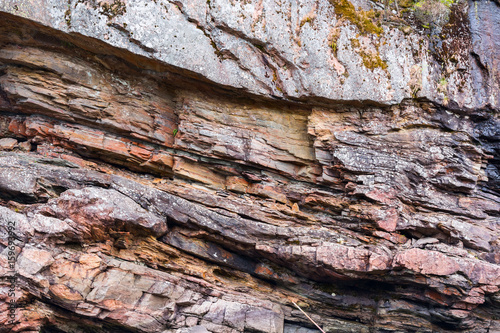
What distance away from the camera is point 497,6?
36.4 ft

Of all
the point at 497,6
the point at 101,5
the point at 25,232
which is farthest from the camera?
the point at 497,6

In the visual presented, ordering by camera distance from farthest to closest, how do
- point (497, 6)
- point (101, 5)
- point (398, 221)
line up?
1. point (497, 6)
2. point (398, 221)
3. point (101, 5)

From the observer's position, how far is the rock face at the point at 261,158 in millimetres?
8773

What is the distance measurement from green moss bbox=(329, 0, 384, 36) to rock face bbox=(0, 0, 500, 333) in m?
0.06

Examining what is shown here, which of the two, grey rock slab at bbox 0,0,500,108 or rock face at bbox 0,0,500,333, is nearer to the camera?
rock face at bbox 0,0,500,333

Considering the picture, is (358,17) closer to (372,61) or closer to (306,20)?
(372,61)

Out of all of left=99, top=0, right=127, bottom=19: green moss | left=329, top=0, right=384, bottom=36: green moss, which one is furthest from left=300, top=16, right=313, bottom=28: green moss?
left=99, top=0, right=127, bottom=19: green moss

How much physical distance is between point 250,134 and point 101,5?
5122 mm

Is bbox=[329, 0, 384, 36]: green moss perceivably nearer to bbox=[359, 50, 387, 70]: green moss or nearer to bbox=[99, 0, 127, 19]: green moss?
bbox=[359, 50, 387, 70]: green moss

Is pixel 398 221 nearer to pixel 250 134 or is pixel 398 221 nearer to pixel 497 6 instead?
pixel 250 134

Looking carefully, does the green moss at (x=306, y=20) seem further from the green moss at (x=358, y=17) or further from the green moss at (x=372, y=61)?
the green moss at (x=372, y=61)

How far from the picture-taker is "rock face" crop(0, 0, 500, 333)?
8773 millimetres

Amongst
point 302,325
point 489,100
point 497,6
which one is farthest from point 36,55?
point 497,6

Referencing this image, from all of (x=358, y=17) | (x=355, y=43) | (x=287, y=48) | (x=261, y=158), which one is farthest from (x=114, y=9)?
(x=358, y=17)
